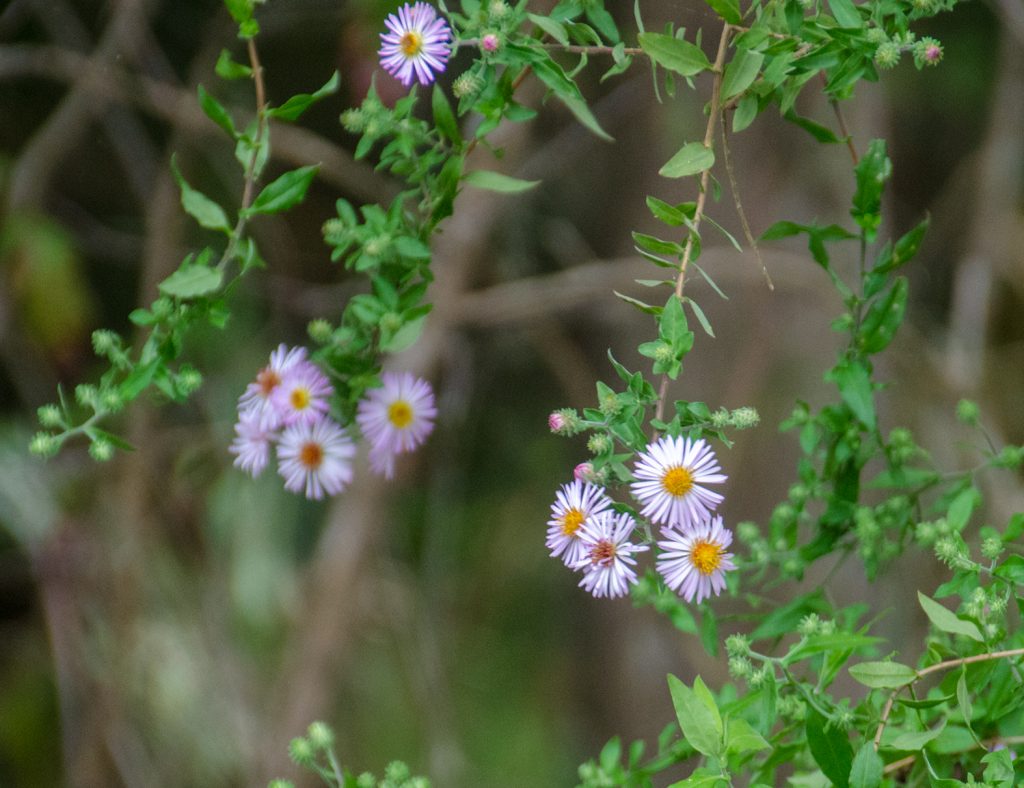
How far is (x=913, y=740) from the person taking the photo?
508 mm

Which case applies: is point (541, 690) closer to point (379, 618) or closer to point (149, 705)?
point (379, 618)

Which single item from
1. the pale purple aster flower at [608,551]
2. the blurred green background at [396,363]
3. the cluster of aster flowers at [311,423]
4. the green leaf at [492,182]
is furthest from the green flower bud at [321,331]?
the blurred green background at [396,363]

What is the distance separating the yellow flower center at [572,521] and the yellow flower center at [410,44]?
27 cm

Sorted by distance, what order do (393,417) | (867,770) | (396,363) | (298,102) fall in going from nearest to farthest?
(867,770) < (298,102) < (393,417) < (396,363)

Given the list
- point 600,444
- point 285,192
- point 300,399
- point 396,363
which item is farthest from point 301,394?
point 396,363

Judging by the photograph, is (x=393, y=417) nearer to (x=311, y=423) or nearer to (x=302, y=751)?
(x=311, y=423)

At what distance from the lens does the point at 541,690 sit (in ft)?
6.69

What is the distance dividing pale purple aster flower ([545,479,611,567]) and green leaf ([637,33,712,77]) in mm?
226

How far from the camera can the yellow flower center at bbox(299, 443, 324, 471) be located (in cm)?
68

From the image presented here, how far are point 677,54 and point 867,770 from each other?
364mm

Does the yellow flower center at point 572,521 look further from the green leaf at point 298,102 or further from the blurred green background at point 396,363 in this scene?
the blurred green background at point 396,363

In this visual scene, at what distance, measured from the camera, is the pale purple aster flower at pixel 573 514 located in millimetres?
527

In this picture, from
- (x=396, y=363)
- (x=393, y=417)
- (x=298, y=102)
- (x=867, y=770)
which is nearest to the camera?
(x=867, y=770)

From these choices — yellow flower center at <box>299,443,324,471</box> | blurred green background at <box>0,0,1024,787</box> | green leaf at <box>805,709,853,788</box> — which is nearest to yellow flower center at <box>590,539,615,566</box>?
green leaf at <box>805,709,853,788</box>
